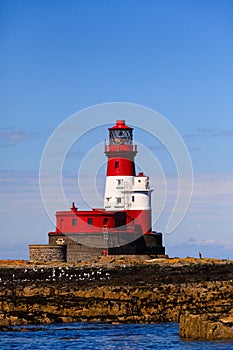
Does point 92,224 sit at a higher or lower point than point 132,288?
higher

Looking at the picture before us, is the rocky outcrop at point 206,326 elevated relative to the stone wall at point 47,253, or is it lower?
lower

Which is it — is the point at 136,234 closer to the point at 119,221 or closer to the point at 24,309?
the point at 119,221

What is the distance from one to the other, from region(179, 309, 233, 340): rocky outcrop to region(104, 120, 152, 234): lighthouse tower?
119 ft

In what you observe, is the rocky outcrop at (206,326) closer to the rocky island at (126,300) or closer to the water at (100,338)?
the rocky island at (126,300)

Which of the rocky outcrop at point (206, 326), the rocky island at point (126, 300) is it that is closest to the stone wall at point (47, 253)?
the rocky island at point (126, 300)

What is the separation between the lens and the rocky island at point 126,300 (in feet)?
79.0

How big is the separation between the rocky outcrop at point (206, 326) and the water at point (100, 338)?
0.26 meters

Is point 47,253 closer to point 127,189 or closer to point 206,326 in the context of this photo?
point 127,189

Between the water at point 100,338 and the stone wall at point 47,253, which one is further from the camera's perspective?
the stone wall at point 47,253

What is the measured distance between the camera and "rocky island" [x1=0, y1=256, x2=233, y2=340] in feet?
79.0

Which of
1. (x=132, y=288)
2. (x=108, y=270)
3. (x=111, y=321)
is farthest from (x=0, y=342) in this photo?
(x=108, y=270)

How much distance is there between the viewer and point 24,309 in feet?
93.8

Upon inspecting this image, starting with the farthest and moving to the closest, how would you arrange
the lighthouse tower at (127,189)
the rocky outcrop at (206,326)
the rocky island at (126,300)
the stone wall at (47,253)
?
the lighthouse tower at (127,189) → the stone wall at (47,253) → the rocky island at (126,300) → the rocky outcrop at (206,326)

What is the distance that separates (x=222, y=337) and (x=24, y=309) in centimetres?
785
